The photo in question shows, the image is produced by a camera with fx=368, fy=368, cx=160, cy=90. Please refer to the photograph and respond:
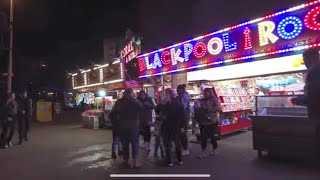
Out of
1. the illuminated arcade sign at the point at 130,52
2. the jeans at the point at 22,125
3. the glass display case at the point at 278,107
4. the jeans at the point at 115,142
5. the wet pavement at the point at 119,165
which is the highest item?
the illuminated arcade sign at the point at 130,52

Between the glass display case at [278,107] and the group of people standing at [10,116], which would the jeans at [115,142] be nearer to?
the glass display case at [278,107]

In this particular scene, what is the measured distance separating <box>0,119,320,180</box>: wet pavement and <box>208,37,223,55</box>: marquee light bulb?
140 inches

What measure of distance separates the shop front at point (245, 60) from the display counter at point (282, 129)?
35.6 inches

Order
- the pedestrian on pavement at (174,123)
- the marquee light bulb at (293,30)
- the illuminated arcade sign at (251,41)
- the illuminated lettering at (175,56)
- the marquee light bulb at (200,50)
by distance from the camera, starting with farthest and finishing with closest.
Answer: the illuminated lettering at (175,56) → the marquee light bulb at (200,50) → the marquee light bulb at (293,30) → the illuminated arcade sign at (251,41) → the pedestrian on pavement at (174,123)

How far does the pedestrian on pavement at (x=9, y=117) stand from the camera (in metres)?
12.2

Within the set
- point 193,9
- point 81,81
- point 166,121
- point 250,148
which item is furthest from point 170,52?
point 81,81

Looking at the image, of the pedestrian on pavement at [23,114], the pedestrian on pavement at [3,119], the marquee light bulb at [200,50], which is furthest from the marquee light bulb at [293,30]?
the pedestrian on pavement at [23,114]

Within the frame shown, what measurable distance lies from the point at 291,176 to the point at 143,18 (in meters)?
20.7

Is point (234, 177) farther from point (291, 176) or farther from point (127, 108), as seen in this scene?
point (127, 108)

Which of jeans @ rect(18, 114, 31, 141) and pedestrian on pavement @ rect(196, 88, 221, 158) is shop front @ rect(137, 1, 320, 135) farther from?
jeans @ rect(18, 114, 31, 141)

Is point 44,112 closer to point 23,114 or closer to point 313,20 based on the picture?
point 23,114

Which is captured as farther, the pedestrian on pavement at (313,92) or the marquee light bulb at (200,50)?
the marquee light bulb at (200,50)

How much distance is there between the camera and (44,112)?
92.7 feet

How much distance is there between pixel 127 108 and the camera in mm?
8570
